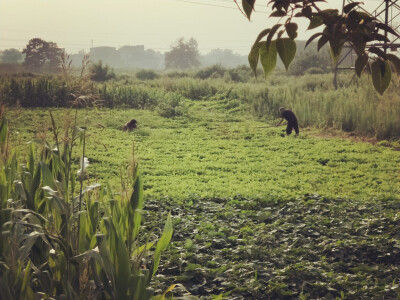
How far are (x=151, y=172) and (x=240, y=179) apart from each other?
1457 mm

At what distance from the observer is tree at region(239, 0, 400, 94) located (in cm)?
130

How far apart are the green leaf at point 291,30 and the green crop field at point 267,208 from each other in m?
0.99

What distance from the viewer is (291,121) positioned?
11.2m

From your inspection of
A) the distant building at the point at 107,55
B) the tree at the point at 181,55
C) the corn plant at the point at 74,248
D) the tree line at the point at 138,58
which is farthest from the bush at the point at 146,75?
the distant building at the point at 107,55

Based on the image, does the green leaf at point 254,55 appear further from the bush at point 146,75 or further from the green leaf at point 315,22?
the bush at point 146,75

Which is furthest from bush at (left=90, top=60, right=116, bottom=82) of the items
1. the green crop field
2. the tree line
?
the green crop field

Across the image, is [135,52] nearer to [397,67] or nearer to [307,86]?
[307,86]

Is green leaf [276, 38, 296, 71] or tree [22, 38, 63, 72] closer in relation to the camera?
green leaf [276, 38, 296, 71]

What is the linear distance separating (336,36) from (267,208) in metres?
4.77

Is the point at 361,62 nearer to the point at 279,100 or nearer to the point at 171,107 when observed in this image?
the point at 279,100

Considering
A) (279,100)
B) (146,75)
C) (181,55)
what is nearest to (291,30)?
(279,100)

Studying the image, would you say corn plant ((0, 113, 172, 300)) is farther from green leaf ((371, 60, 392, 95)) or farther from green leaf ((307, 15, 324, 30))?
green leaf ((371, 60, 392, 95))

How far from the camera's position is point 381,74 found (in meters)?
1.33

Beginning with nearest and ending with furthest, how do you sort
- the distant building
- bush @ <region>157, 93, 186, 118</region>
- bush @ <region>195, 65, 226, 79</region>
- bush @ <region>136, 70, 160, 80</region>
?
1. bush @ <region>157, 93, 186, 118</region>
2. bush @ <region>195, 65, 226, 79</region>
3. bush @ <region>136, 70, 160, 80</region>
4. the distant building
